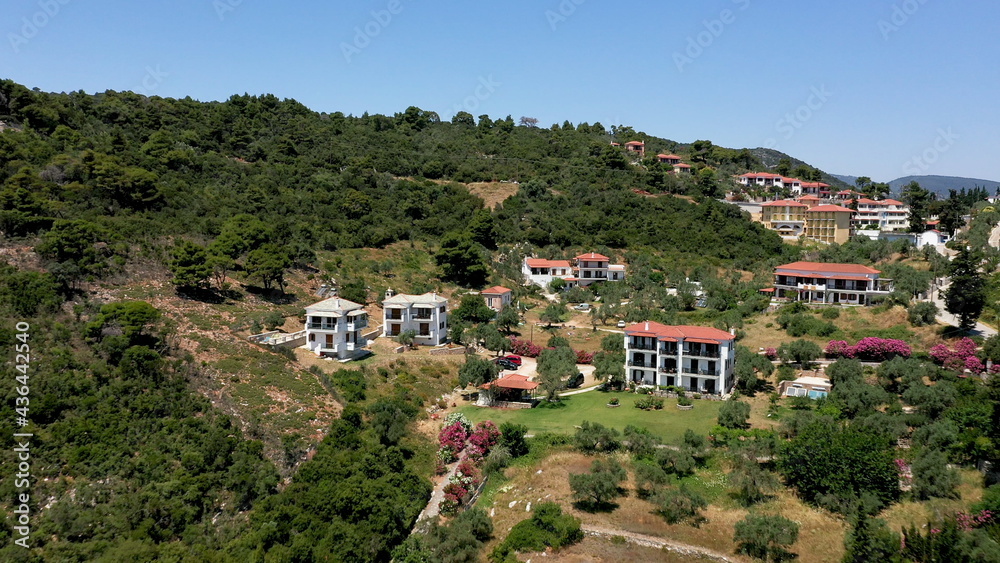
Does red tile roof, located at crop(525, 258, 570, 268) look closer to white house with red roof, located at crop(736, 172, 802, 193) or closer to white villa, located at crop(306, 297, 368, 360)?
white villa, located at crop(306, 297, 368, 360)

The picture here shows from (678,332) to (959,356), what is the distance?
1623cm

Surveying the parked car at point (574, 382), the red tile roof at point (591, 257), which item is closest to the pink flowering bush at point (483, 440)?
the parked car at point (574, 382)

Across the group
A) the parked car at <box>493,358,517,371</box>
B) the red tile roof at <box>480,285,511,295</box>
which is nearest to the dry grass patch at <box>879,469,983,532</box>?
the parked car at <box>493,358,517,371</box>

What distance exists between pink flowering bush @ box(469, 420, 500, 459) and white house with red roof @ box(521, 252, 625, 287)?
3598cm

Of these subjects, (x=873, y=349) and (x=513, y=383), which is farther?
(x=873, y=349)

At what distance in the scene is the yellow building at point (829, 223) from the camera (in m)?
83.2

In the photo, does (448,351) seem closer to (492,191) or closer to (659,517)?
(659,517)

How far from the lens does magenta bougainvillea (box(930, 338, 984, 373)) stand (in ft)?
120

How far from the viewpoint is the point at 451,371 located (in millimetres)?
42844

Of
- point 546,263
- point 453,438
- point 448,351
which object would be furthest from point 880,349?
point 546,263

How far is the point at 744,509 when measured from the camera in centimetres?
2597

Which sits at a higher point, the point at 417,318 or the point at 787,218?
the point at 787,218

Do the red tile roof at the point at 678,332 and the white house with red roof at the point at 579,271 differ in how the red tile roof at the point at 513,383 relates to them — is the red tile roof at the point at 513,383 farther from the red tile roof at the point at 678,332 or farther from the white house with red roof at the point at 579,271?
the white house with red roof at the point at 579,271

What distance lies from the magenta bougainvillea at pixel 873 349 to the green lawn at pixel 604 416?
1055cm
